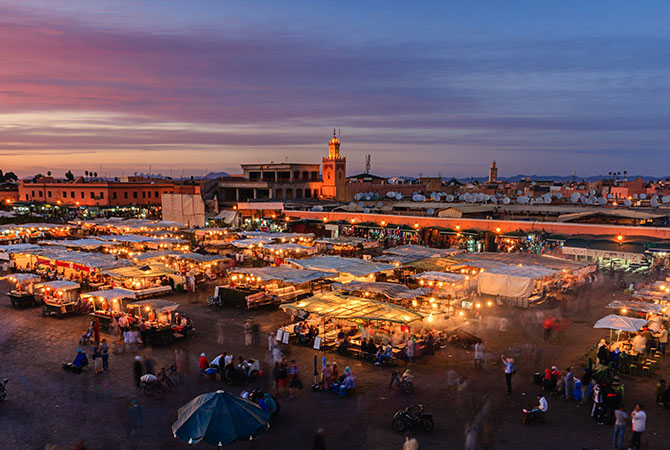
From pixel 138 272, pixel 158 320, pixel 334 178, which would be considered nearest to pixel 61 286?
pixel 138 272

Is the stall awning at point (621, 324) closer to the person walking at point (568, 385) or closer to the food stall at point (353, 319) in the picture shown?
the person walking at point (568, 385)

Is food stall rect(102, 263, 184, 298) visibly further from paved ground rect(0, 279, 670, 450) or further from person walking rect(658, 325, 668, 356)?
person walking rect(658, 325, 668, 356)

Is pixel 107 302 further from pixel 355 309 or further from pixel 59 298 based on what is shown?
pixel 355 309

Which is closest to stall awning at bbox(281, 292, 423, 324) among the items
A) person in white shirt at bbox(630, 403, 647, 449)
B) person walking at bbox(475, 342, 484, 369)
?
person walking at bbox(475, 342, 484, 369)

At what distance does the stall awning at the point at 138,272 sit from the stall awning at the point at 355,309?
821 cm

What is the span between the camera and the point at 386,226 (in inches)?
1556

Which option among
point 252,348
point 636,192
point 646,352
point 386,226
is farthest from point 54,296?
point 636,192

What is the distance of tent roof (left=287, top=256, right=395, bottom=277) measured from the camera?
886 inches

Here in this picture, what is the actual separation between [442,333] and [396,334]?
1808mm

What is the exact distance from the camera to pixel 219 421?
27.6 ft

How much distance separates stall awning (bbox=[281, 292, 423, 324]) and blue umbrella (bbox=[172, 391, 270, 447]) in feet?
22.3

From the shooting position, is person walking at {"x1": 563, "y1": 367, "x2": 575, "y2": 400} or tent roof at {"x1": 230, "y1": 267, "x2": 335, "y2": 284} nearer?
person walking at {"x1": 563, "y1": 367, "x2": 575, "y2": 400}

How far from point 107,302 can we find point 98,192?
2192 inches

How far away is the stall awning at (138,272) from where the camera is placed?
70.4 ft
